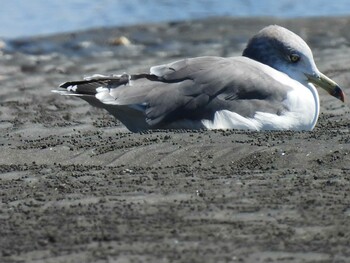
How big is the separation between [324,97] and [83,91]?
9.80 ft

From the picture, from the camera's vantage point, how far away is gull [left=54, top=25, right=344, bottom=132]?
8805 mm

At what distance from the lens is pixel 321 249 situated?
17.5ft

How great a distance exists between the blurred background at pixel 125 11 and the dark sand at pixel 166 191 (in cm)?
578

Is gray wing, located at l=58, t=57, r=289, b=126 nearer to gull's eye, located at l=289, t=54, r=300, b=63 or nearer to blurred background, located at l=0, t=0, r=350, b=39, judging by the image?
gull's eye, located at l=289, t=54, r=300, b=63

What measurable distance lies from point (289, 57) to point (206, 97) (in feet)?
3.72

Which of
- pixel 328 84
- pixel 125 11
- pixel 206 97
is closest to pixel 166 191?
pixel 206 97

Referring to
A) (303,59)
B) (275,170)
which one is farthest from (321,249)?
(303,59)

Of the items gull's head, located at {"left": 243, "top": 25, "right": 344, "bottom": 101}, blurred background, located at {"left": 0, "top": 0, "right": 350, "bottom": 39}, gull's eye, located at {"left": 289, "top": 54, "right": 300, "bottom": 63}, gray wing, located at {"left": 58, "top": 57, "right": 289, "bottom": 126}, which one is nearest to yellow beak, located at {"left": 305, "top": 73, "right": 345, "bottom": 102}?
gull's head, located at {"left": 243, "top": 25, "right": 344, "bottom": 101}

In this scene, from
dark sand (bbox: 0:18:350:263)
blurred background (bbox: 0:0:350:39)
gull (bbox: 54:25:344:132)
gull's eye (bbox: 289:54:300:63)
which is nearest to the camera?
dark sand (bbox: 0:18:350:263)

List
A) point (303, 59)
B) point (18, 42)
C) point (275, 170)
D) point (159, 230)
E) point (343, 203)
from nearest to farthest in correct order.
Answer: point (159, 230), point (343, 203), point (275, 170), point (303, 59), point (18, 42)

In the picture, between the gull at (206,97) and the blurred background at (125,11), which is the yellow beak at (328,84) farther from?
the blurred background at (125,11)

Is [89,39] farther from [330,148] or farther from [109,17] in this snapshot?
[330,148]

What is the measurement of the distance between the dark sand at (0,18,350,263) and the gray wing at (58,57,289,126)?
36cm

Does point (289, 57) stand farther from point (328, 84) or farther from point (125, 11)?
point (125, 11)
